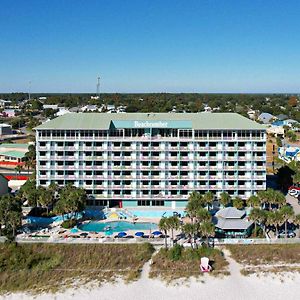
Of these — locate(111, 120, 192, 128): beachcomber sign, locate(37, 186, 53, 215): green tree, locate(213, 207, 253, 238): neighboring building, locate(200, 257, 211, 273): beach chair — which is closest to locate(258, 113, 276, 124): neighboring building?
locate(111, 120, 192, 128): beachcomber sign

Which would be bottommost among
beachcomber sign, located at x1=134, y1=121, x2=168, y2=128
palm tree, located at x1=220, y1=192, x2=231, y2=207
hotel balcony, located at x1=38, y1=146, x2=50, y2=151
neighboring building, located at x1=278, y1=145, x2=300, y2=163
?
palm tree, located at x1=220, y1=192, x2=231, y2=207

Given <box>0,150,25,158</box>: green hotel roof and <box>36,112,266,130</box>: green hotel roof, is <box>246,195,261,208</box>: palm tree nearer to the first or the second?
<box>36,112,266,130</box>: green hotel roof

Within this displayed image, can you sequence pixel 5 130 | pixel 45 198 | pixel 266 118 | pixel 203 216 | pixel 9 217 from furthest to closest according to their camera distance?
pixel 266 118 → pixel 5 130 → pixel 45 198 → pixel 9 217 → pixel 203 216

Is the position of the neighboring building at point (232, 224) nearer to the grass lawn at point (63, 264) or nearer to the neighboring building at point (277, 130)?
the grass lawn at point (63, 264)

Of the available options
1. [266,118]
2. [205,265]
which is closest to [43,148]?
[205,265]

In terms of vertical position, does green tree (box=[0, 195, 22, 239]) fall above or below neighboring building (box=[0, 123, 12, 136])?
below


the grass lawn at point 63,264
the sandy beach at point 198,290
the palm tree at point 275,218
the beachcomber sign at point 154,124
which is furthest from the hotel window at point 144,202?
the sandy beach at point 198,290

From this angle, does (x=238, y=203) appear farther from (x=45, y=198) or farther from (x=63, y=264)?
(x=45, y=198)
